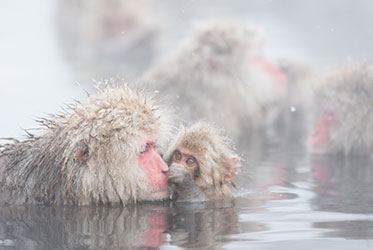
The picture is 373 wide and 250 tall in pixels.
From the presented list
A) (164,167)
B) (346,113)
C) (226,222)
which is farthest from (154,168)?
(346,113)

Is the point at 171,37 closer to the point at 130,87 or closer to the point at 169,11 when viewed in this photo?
the point at 169,11

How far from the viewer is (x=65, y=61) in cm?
1264

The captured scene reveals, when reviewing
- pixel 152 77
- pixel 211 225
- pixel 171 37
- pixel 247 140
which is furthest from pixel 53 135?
pixel 171 37

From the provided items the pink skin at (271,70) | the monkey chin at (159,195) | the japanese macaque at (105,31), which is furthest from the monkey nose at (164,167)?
the japanese macaque at (105,31)

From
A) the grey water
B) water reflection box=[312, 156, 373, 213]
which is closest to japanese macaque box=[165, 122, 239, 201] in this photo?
the grey water

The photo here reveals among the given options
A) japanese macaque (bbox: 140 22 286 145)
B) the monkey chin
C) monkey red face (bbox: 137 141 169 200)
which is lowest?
the monkey chin

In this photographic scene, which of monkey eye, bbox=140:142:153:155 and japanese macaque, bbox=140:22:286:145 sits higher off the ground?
japanese macaque, bbox=140:22:286:145

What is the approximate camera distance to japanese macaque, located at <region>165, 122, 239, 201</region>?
4.33 meters

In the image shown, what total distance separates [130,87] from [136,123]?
332 mm

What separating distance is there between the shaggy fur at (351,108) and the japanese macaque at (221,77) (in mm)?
1135

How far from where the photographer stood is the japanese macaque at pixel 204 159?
4332mm

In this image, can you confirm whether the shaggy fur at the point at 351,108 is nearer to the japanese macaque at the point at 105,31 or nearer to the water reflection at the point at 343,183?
the water reflection at the point at 343,183

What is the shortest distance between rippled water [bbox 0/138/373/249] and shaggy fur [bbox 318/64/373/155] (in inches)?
54.7

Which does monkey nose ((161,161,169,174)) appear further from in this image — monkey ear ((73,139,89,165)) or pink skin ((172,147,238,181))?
monkey ear ((73,139,89,165))
